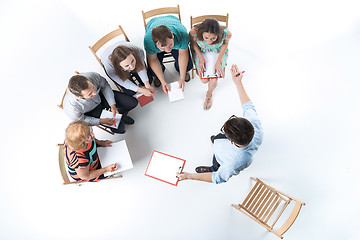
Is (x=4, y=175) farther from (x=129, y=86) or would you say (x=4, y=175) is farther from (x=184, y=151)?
(x=184, y=151)

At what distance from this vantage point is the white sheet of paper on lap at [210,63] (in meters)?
2.49

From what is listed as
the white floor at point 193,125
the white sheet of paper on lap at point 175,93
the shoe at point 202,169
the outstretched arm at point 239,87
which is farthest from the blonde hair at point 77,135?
the outstretched arm at point 239,87

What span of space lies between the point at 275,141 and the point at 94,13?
307cm

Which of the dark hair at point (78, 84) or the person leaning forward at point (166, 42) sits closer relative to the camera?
the dark hair at point (78, 84)

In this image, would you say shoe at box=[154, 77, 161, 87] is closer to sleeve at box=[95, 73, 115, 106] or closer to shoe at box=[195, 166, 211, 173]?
sleeve at box=[95, 73, 115, 106]

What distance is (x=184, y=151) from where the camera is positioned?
263 centimetres

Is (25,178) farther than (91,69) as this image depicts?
No

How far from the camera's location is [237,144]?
151 cm

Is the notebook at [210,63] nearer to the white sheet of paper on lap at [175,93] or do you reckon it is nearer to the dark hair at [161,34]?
the white sheet of paper on lap at [175,93]

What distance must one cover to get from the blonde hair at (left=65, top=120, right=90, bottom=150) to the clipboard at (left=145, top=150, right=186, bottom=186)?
770mm

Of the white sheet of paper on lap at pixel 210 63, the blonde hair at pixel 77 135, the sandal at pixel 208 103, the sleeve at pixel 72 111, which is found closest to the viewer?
the blonde hair at pixel 77 135

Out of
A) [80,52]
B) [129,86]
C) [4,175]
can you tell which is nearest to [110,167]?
[129,86]

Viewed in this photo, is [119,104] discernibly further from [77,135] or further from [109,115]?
[77,135]

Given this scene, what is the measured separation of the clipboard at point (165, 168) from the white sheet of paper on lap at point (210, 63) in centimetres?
102
